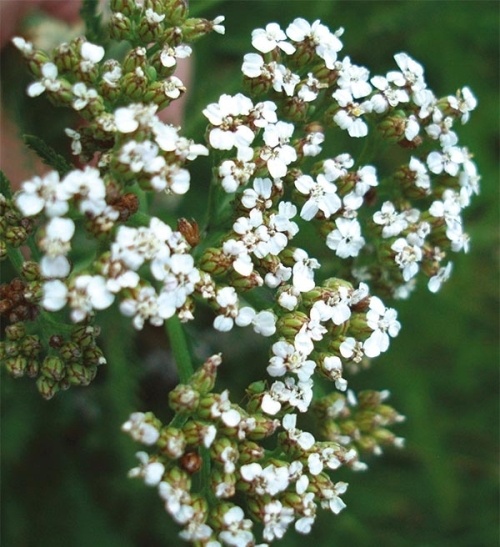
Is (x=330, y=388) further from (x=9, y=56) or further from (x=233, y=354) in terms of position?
(x=9, y=56)

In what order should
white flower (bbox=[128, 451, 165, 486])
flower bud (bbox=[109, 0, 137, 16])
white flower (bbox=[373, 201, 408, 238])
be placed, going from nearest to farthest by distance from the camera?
1. white flower (bbox=[128, 451, 165, 486])
2. flower bud (bbox=[109, 0, 137, 16])
3. white flower (bbox=[373, 201, 408, 238])

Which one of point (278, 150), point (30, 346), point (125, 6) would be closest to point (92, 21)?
point (125, 6)

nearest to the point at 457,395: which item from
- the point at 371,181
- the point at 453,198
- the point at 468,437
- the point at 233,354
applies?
the point at 468,437

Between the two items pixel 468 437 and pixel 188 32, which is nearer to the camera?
pixel 188 32

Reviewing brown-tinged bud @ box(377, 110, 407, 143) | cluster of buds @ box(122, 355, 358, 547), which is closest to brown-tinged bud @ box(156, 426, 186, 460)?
cluster of buds @ box(122, 355, 358, 547)

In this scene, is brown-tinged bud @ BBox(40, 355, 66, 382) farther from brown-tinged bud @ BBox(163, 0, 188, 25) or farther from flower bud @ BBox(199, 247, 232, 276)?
brown-tinged bud @ BBox(163, 0, 188, 25)
